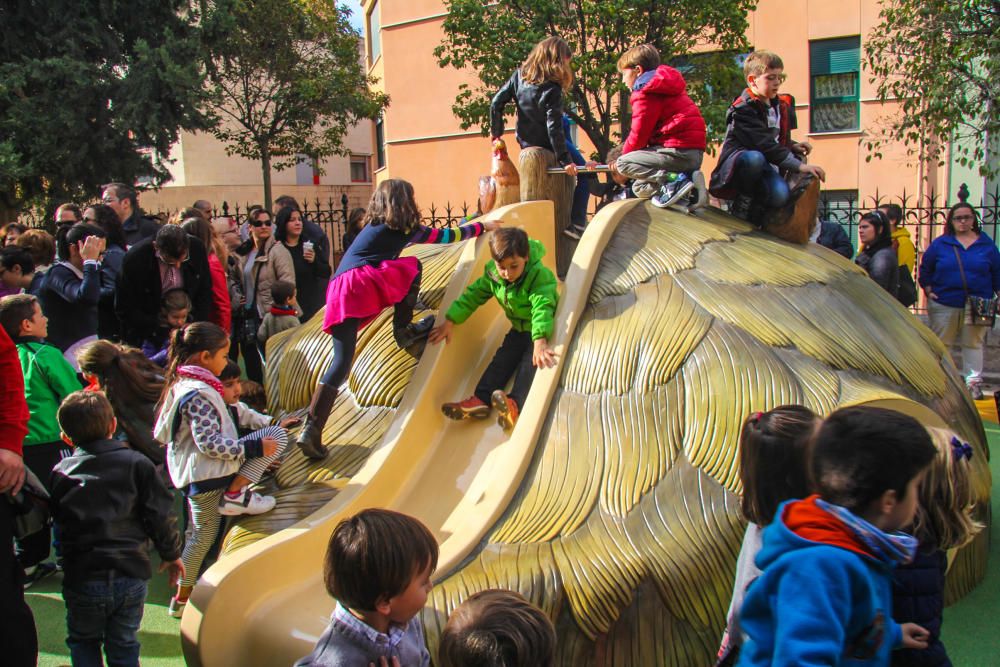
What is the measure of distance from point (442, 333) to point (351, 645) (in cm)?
259

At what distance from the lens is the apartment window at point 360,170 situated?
31.6 m

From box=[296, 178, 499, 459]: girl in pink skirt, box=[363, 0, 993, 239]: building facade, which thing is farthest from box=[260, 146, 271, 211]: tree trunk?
box=[296, 178, 499, 459]: girl in pink skirt

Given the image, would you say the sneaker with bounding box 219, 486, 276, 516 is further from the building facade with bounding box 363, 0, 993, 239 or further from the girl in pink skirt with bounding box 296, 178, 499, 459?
the building facade with bounding box 363, 0, 993, 239

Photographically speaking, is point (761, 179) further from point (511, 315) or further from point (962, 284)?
point (962, 284)

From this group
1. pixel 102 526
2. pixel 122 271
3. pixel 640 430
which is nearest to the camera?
pixel 102 526

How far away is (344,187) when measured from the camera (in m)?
29.8

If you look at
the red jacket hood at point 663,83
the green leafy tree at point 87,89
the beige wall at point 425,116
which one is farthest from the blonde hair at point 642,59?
the beige wall at point 425,116

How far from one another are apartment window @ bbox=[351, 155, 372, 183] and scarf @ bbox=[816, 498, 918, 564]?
101ft

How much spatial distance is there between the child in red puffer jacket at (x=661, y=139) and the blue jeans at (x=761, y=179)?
228 millimetres

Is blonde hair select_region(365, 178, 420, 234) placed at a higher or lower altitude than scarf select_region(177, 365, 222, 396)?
higher

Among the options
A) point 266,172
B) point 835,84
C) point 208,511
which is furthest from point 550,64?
point 835,84

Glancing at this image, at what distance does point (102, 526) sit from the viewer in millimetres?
3139

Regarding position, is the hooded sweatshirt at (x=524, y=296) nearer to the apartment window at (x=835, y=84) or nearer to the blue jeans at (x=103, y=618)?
the blue jeans at (x=103, y=618)

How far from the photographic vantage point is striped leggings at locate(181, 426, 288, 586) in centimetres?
395
